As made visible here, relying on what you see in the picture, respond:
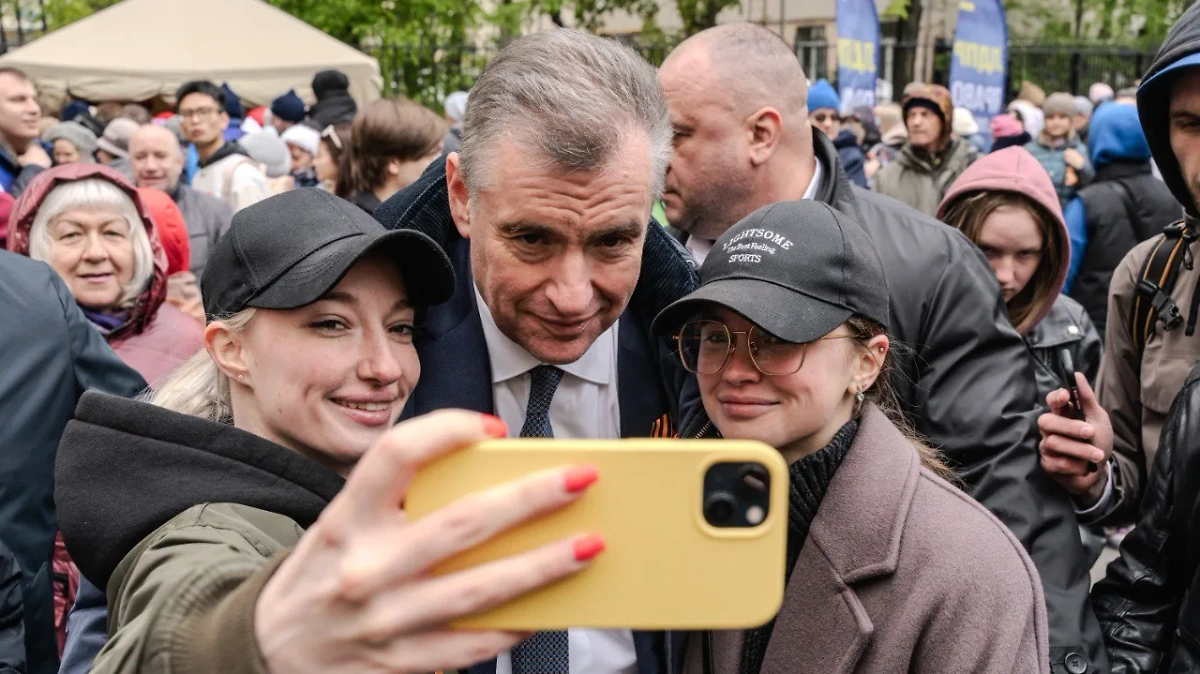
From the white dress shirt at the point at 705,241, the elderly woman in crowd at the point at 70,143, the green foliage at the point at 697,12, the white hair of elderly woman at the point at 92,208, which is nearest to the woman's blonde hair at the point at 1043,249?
the white dress shirt at the point at 705,241

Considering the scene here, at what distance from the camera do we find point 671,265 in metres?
2.49

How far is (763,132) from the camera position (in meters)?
3.62

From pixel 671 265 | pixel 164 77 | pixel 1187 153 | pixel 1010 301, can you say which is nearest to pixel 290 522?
pixel 671 265

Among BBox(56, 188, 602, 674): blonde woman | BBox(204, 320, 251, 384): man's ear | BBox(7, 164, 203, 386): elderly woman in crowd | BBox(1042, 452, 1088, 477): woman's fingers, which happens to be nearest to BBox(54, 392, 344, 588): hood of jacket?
BBox(56, 188, 602, 674): blonde woman

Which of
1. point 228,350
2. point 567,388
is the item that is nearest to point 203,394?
point 228,350

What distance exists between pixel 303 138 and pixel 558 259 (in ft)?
28.1

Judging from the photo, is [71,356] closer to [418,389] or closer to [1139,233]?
[418,389]

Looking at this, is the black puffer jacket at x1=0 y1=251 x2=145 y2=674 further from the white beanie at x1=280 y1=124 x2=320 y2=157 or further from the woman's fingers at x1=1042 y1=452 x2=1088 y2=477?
the white beanie at x1=280 y1=124 x2=320 y2=157

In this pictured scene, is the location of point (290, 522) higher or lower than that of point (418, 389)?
higher

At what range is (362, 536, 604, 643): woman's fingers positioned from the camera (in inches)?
36.6

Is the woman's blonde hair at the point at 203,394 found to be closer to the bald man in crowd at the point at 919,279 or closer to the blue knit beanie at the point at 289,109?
the bald man in crowd at the point at 919,279

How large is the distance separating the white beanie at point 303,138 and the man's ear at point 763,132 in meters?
7.24

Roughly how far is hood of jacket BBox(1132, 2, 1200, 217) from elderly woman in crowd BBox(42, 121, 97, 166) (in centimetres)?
846

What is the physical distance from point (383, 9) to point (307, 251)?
17.7m
